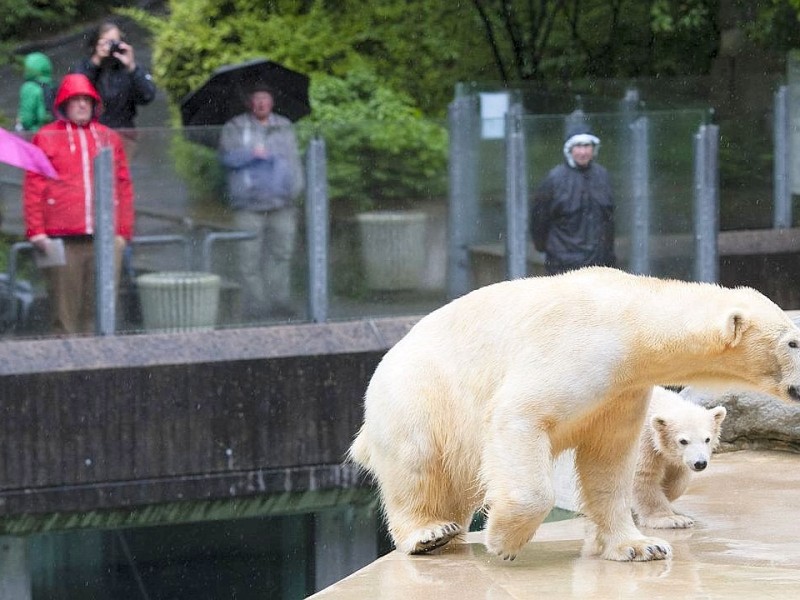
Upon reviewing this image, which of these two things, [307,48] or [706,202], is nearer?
[706,202]

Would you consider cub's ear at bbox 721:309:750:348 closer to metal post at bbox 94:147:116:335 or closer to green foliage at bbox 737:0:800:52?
metal post at bbox 94:147:116:335

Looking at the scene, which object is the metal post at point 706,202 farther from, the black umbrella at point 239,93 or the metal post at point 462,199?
the black umbrella at point 239,93

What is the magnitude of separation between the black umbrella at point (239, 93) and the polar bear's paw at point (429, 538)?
565 cm

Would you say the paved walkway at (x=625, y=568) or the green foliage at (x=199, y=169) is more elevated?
the green foliage at (x=199, y=169)

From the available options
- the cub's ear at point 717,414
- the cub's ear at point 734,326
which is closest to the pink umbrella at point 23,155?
the cub's ear at point 717,414

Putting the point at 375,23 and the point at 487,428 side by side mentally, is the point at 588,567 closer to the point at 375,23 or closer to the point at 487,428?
the point at 487,428

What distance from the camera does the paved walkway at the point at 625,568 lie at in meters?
4.65

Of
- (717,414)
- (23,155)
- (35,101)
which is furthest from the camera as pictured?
(35,101)

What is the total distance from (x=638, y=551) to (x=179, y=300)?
15.7ft

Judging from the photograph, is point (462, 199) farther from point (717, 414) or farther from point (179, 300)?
point (717, 414)

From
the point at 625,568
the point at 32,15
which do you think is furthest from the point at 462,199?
the point at 32,15

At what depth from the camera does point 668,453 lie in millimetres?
5746

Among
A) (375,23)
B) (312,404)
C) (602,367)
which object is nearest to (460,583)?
(602,367)

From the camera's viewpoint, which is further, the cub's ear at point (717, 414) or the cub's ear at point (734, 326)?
the cub's ear at point (717, 414)
